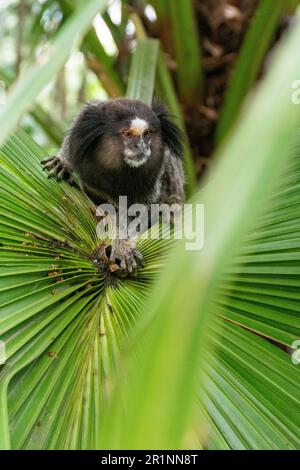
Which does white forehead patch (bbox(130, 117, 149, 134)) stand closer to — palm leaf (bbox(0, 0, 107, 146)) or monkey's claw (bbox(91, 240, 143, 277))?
monkey's claw (bbox(91, 240, 143, 277))

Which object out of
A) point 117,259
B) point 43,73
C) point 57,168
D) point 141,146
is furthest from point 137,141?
point 43,73

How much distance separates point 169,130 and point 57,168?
577 millimetres

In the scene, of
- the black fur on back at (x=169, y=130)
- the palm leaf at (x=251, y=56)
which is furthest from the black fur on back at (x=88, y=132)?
the palm leaf at (x=251, y=56)

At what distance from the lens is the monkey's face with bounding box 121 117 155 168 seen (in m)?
2.14

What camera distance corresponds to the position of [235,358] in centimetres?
112

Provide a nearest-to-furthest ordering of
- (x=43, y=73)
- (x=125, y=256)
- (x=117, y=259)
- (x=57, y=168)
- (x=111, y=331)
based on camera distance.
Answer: (x=43, y=73) < (x=111, y=331) < (x=117, y=259) < (x=125, y=256) < (x=57, y=168)

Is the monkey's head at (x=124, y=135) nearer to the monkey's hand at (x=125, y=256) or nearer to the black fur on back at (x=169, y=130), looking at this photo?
the black fur on back at (x=169, y=130)

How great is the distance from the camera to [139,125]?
83.9 inches

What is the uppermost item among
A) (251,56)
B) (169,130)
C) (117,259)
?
(251,56)

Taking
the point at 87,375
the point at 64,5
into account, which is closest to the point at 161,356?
the point at 87,375

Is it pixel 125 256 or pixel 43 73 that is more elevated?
pixel 43 73

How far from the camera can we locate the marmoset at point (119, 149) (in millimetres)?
2164

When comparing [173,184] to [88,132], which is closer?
[88,132]

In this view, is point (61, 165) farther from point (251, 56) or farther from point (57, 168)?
point (251, 56)
